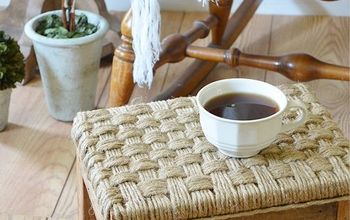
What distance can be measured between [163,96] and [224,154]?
0.54 metres

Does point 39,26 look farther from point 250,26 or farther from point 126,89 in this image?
point 250,26

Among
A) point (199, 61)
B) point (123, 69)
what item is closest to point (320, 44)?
point (199, 61)

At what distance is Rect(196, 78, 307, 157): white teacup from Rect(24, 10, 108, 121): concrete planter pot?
19.3 inches

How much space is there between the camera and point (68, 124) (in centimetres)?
130

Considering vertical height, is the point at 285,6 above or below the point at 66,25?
below

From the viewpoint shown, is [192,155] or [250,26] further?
[250,26]

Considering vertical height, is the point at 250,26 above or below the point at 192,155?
below

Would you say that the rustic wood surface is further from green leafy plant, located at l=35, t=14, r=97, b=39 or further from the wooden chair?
green leafy plant, located at l=35, t=14, r=97, b=39

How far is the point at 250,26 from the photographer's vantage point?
1.63 metres

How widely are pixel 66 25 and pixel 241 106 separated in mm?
584

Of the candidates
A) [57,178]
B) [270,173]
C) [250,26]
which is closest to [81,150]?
[270,173]

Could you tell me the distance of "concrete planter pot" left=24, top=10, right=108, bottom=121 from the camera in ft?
4.01

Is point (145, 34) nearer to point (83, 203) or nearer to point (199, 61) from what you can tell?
point (83, 203)

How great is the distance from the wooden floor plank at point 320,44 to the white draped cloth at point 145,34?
0.41 meters
